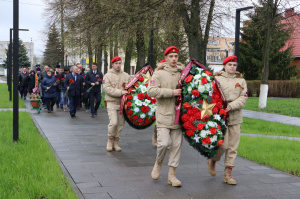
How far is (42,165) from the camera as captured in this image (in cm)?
629

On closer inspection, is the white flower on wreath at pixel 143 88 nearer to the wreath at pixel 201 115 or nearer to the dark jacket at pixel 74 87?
the wreath at pixel 201 115

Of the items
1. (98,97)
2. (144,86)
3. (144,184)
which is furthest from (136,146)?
(98,97)

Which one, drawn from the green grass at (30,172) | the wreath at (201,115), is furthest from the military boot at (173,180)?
the green grass at (30,172)

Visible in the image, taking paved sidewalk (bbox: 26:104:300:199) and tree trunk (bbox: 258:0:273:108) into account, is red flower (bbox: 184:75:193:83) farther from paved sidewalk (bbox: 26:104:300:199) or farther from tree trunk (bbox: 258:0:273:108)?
tree trunk (bbox: 258:0:273:108)

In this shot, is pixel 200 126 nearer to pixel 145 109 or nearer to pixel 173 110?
pixel 173 110

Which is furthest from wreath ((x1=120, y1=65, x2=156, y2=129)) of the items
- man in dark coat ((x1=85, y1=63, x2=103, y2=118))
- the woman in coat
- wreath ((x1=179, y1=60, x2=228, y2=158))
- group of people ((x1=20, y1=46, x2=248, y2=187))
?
man in dark coat ((x1=85, y1=63, x2=103, y2=118))

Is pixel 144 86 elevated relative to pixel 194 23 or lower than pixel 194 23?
lower

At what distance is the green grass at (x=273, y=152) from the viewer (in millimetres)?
7090

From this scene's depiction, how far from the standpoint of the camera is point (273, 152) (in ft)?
26.8

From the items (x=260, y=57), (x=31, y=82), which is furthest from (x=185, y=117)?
(x=260, y=57)

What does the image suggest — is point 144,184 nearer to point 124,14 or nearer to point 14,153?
point 14,153

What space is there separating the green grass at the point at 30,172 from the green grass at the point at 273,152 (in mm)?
3691

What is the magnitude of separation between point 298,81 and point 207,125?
28.1 meters

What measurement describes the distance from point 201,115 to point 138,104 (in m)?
2.51
